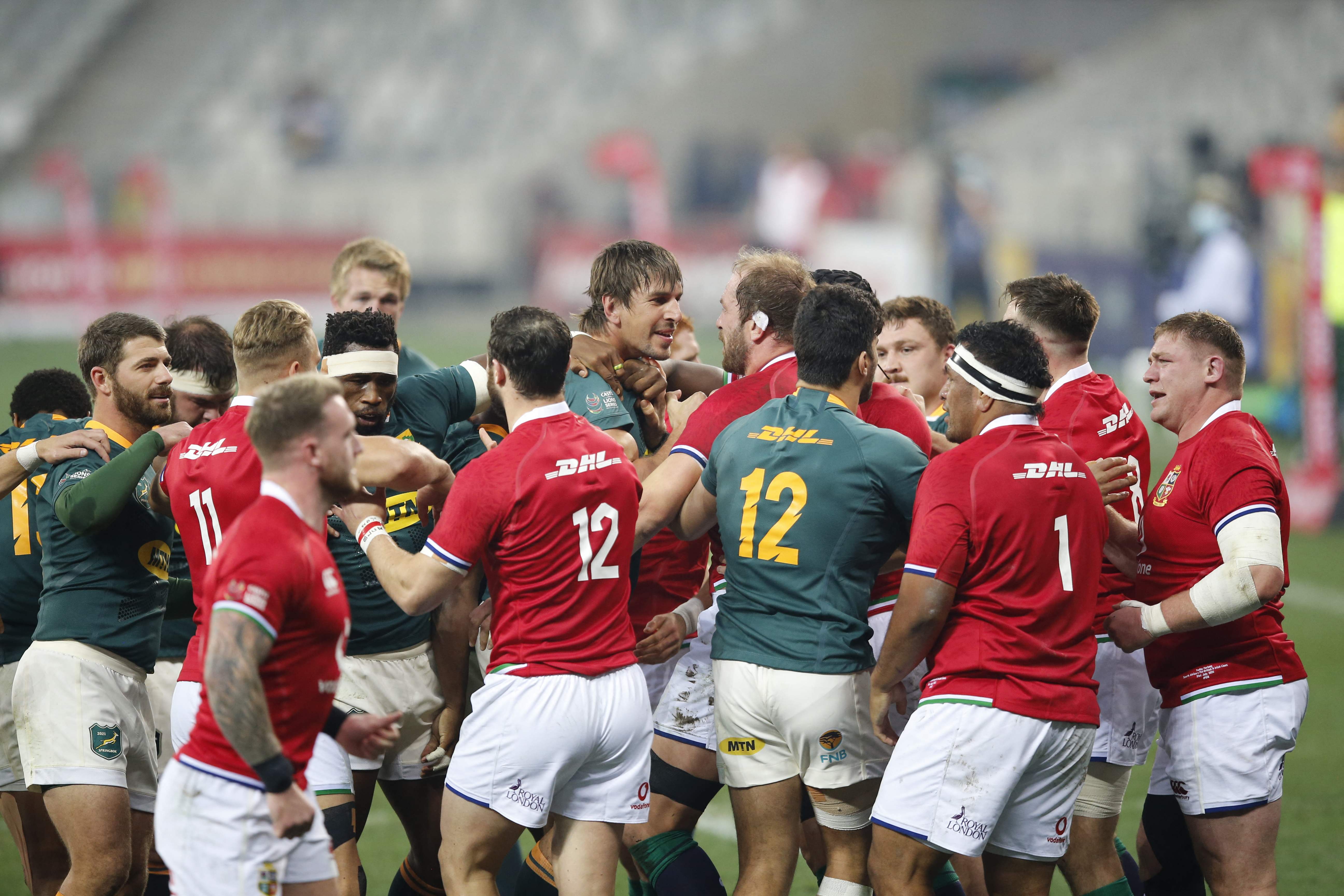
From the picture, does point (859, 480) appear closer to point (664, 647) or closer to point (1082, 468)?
point (1082, 468)

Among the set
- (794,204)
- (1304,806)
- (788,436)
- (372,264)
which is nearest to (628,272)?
(788,436)

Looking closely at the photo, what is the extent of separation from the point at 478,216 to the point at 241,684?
2937 centimetres

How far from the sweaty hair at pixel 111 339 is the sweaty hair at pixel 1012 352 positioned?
2.91 meters

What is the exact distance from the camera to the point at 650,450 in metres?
5.39

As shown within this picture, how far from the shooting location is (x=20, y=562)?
531 centimetres

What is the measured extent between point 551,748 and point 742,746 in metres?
0.68

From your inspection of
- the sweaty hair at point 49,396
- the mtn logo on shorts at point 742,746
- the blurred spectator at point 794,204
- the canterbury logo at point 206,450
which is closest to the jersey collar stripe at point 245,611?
the canterbury logo at point 206,450

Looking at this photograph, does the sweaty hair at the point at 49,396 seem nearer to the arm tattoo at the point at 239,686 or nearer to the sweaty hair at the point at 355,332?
the sweaty hair at the point at 355,332

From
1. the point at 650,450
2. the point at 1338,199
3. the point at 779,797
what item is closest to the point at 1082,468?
the point at 779,797

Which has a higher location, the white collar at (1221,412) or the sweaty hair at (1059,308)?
the sweaty hair at (1059,308)

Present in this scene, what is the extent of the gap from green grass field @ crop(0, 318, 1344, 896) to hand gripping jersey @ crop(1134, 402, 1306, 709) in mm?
1900

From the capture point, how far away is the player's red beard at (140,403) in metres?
5.02

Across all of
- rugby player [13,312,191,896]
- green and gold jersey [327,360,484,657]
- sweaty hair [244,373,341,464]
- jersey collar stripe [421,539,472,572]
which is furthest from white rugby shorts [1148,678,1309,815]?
rugby player [13,312,191,896]

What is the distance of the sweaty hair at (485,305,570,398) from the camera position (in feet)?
13.9
